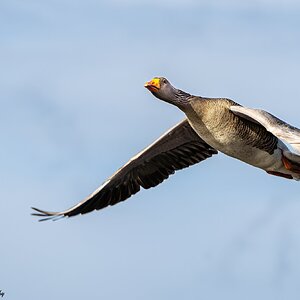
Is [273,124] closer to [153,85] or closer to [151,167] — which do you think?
[153,85]

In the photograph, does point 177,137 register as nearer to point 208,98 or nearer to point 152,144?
point 152,144

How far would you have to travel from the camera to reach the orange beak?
20297 millimetres

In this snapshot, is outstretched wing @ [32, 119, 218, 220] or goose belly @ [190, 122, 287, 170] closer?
goose belly @ [190, 122, 287, 170]

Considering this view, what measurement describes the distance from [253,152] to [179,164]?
327cm

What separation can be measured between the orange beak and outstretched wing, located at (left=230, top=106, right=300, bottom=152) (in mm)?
1330

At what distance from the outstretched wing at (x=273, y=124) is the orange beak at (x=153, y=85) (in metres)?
1.33

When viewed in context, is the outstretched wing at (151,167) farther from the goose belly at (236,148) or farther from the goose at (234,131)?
the goose belly at (236,148)

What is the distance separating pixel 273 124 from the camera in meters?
19.1

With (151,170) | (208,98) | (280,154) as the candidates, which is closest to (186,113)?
(208,98)

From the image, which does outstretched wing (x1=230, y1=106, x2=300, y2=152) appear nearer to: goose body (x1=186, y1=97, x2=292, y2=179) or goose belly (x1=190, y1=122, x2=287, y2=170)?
goose body (x1=186, y1=97, x2=292, y2=179)

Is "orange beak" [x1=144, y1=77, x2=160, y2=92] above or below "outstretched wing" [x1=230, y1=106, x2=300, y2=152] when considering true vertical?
above

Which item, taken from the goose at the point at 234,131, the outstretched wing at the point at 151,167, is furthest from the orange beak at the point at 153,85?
the outstretched wing at the point at 151,167

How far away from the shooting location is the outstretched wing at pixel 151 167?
75.8ft

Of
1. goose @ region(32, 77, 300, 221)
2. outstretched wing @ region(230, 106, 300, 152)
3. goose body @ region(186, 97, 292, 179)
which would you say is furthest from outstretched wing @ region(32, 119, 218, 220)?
outstretched wing @ region(230, 106, 300, 152)
